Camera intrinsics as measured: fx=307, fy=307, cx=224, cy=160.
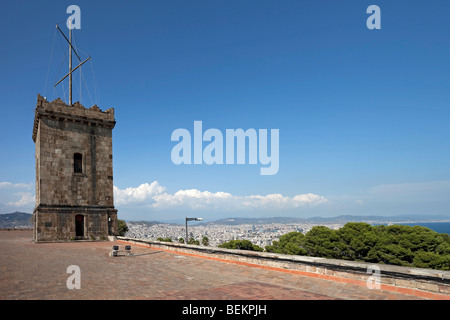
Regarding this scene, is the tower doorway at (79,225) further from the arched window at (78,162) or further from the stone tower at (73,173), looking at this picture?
the arched window at (78,162)

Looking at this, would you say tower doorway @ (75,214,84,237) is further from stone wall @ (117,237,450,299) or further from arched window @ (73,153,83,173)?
stone wall @ (117,237,450,299)

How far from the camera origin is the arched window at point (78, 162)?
2527cm

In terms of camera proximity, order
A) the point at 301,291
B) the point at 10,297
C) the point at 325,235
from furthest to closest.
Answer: the point at 325,235 → the point at 301,291 → the point at 10,297

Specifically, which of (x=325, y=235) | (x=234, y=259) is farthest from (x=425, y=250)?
(x=234, y=259)

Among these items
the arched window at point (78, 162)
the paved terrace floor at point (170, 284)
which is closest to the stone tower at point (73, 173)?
the arched window at point (78, 162)

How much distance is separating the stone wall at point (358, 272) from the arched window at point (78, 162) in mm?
17536

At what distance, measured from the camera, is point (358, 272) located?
802 centimetres

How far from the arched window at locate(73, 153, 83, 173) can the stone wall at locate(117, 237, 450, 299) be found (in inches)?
690

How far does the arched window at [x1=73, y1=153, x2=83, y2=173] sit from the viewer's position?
2527cm

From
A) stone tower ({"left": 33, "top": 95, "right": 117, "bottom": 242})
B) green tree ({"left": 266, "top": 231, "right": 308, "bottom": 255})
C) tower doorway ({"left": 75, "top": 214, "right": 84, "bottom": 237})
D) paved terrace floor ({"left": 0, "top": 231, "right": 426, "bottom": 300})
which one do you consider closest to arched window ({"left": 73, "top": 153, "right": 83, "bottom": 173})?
stone tower ({"left": 33, "top": 95, "right": 117, "bottom": 242})

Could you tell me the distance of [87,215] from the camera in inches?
972
